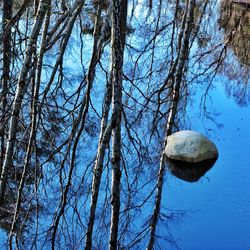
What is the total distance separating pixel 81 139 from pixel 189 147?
1.22 meters

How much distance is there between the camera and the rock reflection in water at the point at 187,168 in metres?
5.84

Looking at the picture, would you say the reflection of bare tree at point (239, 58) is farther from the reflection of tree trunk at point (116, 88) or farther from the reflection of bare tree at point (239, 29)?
the reflection of tree trunk at point (116, 88)

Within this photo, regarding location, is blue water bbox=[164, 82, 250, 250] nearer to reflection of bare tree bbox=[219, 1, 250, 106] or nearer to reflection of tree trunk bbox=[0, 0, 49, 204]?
reflection of bare tree bbox=[219, 1, 250, 106]

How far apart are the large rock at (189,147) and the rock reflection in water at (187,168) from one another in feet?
0.16

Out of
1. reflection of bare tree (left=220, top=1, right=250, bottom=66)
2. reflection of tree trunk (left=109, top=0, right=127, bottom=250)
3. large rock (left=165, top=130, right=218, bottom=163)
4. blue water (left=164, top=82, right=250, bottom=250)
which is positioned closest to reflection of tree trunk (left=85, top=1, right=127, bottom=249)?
reflection of tree trunk (left=109, top=0, right=127, bottom=250)

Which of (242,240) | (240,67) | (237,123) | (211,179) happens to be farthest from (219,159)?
(240,67)

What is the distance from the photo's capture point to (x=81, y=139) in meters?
5.82

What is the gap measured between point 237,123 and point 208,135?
2.12ft

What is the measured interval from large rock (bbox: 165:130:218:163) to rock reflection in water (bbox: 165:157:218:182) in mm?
48

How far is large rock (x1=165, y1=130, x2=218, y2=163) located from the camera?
5.75m

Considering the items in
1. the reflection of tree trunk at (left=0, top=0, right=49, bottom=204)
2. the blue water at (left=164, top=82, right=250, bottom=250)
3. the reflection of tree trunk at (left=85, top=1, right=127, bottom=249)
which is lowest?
the reflection of tree trunk at (left=85, top=1, right=127, bottom=249)

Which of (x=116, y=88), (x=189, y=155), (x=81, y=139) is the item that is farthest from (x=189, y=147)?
(x=116, y=88)

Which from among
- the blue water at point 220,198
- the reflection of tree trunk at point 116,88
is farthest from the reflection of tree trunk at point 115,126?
the blue water at point 220,198

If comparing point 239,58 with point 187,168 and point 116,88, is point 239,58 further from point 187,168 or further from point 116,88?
point 116,88
